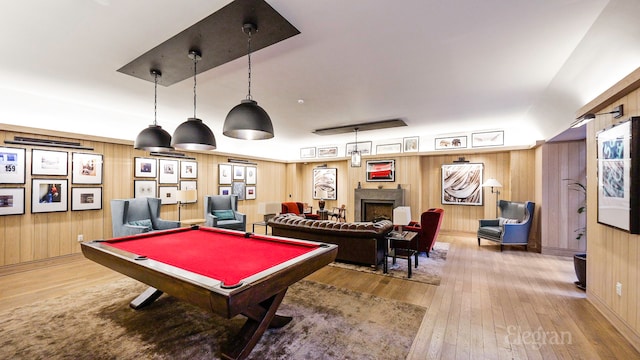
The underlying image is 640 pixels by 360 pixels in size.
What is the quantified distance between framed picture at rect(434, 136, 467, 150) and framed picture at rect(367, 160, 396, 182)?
1.33m

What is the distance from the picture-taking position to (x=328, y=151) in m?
9.20

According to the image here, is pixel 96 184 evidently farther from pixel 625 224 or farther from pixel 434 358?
pixel 625 224

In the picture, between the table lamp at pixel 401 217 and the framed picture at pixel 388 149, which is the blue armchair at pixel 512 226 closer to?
the table lamp at pixel 401 217

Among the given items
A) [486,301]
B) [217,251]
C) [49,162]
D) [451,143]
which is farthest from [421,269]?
[49,162]

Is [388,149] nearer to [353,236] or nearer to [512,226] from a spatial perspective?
[512,226]

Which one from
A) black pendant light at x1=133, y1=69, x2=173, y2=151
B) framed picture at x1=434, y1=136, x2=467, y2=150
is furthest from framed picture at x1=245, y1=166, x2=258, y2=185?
framed picture at x1=434, y1=136, x2=467, y2=150

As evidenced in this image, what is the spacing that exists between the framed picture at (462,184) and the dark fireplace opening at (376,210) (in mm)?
1583

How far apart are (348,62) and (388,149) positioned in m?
5.23

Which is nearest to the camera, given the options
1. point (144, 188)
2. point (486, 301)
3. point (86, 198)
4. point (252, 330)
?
point (252, 330)

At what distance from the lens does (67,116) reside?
4.84 m

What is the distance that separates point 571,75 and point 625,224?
1.95 meters

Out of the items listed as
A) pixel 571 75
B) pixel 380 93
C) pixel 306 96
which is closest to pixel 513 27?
pixel 571 75

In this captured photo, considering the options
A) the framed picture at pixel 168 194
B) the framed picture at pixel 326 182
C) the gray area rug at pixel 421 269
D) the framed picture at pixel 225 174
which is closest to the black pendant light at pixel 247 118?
the gray area rug at pixel 421 269

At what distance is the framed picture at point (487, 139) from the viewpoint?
21.8 feet
